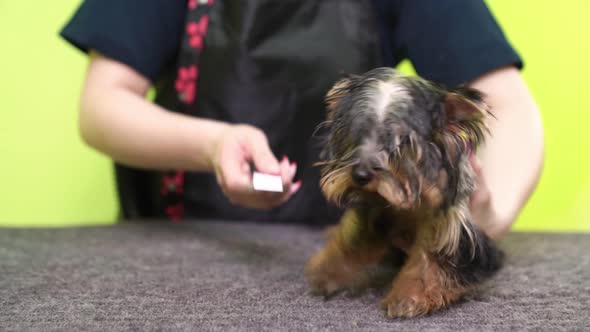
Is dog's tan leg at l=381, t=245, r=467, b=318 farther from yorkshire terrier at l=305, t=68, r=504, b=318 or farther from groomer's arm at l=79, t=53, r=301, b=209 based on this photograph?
groomer's arm at l=79, t=53, r=301, b=209

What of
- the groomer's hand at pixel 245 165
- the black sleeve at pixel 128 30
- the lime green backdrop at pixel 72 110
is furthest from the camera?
the lime green backdrop at pixel 72 110

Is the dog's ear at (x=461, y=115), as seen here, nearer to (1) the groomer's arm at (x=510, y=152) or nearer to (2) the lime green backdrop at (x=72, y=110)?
(1) the groomer's arm at (x=510, y=152)

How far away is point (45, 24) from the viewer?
6.96 ft

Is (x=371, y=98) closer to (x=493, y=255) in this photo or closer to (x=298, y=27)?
(x=493, y=255)

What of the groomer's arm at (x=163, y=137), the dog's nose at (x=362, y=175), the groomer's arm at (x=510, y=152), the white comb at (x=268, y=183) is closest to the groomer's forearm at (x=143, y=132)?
the groomer's arm at (x=163, y=137)

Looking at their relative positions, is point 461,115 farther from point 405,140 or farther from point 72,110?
point 72,110

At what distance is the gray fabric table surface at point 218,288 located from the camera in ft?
2.64

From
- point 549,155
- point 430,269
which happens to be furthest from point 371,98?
point 549,155

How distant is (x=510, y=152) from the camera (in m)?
1.19

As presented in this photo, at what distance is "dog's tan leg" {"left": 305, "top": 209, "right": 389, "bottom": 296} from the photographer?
0.96 meters

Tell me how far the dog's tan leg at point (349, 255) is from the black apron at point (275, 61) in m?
0.53

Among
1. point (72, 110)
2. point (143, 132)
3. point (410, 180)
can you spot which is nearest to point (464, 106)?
point (410, 180)

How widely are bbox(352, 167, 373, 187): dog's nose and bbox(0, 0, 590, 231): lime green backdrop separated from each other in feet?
4.89

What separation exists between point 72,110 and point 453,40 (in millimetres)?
1545
